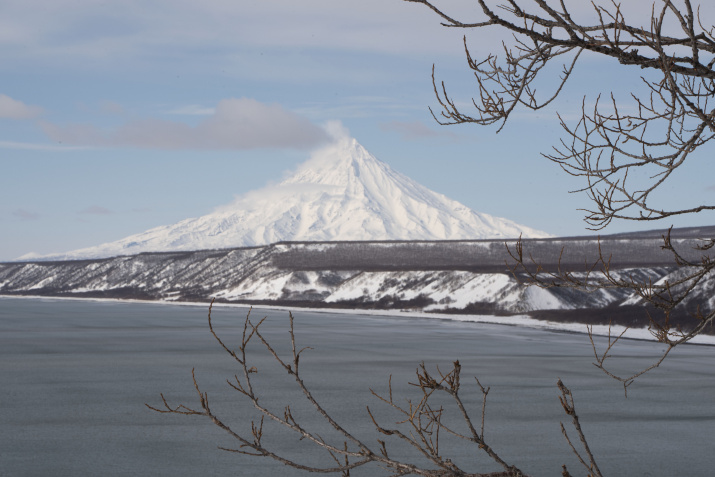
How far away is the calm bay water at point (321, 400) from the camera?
12.6 m

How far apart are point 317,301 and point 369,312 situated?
13.0 m

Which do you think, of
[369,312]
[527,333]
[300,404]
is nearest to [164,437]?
[300,404]

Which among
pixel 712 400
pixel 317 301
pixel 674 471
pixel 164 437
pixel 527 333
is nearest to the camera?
pixel 674 471

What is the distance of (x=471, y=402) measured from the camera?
1883 centimetres

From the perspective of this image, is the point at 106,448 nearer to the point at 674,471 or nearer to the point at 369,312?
the point at 674,471

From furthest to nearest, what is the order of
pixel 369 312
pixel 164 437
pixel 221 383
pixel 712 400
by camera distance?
pixel 369 312 < pixel 221 383 < pixel 712 400 < pixel 164 437

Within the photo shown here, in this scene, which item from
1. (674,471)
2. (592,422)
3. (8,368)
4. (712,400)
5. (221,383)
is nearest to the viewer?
(674,471)

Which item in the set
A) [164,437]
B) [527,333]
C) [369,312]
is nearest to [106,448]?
[164,437]

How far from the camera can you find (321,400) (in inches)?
731

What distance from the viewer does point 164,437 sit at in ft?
46.6

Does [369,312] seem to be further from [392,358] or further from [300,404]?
[300,404]

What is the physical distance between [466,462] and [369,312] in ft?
194

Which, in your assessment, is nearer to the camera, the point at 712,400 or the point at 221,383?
the point at 712,400

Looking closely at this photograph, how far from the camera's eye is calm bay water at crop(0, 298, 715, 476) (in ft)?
41.5
